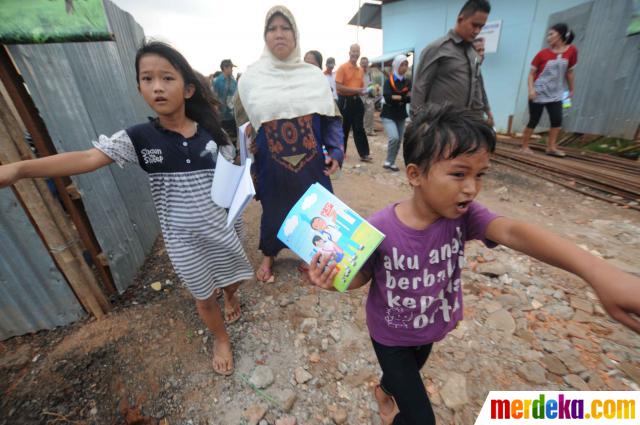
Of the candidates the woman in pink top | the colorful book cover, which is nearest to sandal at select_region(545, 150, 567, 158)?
the woman in pink top

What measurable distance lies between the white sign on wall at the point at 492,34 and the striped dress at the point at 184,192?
9.10 m

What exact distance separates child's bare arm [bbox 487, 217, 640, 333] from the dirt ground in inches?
47.2

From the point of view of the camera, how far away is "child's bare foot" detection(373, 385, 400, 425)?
150 cm

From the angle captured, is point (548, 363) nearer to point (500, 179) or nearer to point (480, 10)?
point (480, 10)

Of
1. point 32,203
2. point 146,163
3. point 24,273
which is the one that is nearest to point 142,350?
point 24,273

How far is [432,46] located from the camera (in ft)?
9.82

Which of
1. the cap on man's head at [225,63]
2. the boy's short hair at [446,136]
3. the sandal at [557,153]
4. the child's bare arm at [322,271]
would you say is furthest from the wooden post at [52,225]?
the sandal at [557,153]

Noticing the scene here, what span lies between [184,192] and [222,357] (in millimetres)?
1072

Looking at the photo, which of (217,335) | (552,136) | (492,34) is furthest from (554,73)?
(217,335)

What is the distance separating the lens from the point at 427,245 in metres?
1.09

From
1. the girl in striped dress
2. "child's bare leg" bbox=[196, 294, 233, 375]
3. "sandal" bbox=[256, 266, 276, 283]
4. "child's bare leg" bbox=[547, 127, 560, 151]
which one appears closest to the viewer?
the girl in striped dress

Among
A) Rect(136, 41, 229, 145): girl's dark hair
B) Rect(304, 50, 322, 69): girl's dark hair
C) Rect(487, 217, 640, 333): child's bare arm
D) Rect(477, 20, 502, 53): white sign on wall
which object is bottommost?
Rect(487, 217, 640, 333): child's bare arm

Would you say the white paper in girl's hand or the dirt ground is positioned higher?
the white paper in girl's hand

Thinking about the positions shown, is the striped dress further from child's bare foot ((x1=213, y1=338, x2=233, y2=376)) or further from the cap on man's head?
the cap on man's head
